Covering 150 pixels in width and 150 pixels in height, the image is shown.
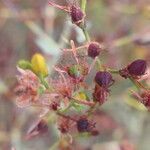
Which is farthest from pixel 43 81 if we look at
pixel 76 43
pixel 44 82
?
pixel 76 43

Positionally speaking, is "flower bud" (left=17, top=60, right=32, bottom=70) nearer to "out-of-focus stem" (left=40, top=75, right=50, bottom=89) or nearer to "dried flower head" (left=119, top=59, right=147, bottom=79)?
"out-of-focus stem" (left=40, top=75, right=50, bottom=89)

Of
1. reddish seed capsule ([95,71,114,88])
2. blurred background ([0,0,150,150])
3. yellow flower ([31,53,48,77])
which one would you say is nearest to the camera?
reddish seed capsule ([95,71,114,88])

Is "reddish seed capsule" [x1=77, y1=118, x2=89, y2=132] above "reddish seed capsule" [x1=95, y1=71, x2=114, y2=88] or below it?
below

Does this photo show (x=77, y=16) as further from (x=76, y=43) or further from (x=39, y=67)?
(x=76, y=43)

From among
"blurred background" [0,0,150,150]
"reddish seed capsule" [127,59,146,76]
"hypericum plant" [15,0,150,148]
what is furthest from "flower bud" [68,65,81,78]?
"blurred background" [0,0,150,150]

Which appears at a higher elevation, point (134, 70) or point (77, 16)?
point (77, 16)

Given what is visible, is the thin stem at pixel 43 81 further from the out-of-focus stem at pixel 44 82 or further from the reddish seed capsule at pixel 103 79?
the reddish seed capsule at pixel 103 79

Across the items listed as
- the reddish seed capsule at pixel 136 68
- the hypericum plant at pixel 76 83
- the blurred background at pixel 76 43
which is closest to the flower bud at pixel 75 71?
the hypericum plant at pixel 76 83

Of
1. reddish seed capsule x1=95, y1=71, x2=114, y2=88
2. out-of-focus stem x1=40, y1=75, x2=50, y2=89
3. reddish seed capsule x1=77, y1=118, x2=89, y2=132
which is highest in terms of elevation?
out-of-focus stem x1=40, y1=75, x2=50, y2=89
